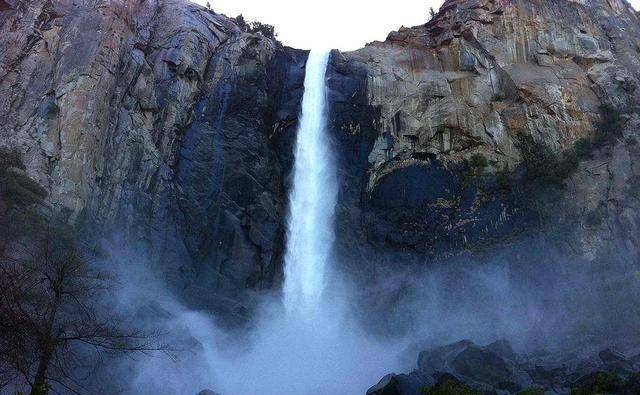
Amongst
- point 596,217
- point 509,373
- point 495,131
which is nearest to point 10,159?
point 509,373

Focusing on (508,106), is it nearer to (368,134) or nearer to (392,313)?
(368,134)

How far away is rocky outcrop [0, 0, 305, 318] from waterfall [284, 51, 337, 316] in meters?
0.79

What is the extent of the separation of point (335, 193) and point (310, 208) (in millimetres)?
1497

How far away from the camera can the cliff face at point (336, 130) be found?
22641 millimetres

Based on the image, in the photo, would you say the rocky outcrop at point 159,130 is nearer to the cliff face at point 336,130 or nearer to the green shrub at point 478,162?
the cliff face at point 336,130

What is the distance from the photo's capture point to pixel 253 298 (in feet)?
82.0

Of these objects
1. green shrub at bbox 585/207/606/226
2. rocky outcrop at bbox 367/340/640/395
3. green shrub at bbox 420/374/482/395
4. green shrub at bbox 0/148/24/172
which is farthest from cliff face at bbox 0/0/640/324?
green shrub at bbox 420/374/482/395

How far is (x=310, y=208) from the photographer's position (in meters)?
28.4

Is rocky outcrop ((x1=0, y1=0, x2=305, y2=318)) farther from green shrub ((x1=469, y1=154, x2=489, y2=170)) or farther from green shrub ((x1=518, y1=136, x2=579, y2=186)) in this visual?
green shrub ((x1=518, y1=136, x2=579, y2=186))

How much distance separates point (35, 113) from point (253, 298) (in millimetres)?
11596

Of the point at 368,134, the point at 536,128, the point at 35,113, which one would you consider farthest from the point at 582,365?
the point at 35,113

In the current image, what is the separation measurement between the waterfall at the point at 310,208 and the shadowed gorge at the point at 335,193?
0.10 metres

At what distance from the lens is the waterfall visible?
26.4 meters

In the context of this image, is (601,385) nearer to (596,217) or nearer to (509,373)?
(509,373)
